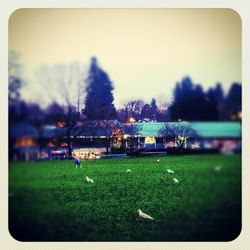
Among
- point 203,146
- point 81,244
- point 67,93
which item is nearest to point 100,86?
point 67,93

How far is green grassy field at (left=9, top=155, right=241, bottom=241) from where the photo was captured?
3920mm

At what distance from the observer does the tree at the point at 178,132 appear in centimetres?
401

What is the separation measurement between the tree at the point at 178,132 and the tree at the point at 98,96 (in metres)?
0.39

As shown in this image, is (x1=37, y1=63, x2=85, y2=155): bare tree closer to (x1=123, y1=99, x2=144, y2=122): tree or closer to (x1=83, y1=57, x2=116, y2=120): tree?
(x1=83, y1=57, x2=116, y2=120): tree

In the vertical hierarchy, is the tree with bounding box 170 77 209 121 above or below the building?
above

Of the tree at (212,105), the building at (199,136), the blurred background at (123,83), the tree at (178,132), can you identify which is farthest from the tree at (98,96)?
the tree at (212,105)

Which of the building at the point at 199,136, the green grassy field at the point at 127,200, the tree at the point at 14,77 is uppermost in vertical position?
the tree at the point at 14,77

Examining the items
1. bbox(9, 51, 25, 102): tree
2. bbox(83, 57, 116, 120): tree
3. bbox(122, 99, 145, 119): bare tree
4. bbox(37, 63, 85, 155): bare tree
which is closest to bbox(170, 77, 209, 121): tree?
bbox(122, 99, 145, 119): bare tree

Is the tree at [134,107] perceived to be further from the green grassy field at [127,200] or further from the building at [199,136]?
the green grassy field at [127,200]

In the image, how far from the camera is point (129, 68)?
3.97m

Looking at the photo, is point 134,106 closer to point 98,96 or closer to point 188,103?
point 98,96

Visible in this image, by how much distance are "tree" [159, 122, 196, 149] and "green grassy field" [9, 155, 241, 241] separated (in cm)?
12

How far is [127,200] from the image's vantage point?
4.00 meters
